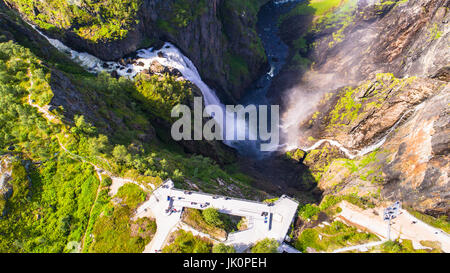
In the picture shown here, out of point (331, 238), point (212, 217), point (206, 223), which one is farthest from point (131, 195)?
point (331, 238)

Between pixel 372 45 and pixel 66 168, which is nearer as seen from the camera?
pixel 66 168

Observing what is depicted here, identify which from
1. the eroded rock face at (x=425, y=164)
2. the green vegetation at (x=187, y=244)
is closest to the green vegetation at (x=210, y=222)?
the green vegetation at (x=187, y=244)

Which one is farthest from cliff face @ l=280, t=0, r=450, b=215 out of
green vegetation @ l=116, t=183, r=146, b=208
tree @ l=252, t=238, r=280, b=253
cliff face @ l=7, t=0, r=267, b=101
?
green vegetation @ l=116, t=183, r=146, b=208

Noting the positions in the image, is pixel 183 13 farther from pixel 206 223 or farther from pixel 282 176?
pixel 206 223

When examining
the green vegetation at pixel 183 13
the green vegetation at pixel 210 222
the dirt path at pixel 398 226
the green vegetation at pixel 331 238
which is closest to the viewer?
the dirt path at pixel 398 226

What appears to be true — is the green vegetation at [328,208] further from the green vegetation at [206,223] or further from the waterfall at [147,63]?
the waterfall at [147,63]
